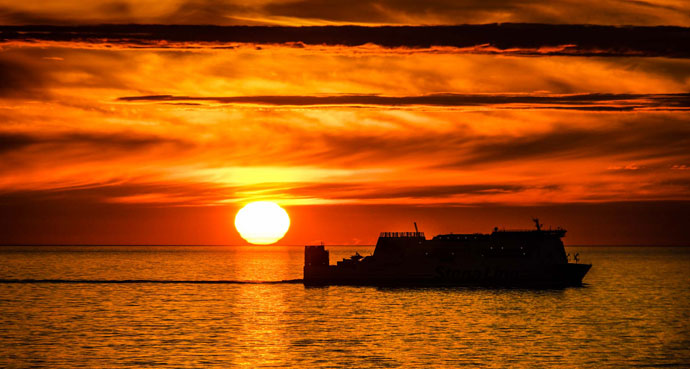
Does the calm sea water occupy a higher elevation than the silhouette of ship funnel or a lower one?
lower

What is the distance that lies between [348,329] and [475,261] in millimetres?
45331

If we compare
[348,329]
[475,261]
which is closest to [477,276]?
[475,261]

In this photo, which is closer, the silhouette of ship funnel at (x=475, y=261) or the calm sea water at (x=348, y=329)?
the calm sea water at (x=348, y=329)

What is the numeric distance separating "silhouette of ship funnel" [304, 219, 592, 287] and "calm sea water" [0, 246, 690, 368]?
6.76 ft

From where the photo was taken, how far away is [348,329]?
69875 millimetres

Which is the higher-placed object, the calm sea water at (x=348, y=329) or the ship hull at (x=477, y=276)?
the ship hull at (x=477, y=276)

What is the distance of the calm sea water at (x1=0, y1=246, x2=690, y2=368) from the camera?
53812 millimetres

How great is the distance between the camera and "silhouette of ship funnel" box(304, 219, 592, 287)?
4309 inches

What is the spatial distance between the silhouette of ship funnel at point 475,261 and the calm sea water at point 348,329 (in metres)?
2.06

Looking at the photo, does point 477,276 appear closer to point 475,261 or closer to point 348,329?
point 475,261

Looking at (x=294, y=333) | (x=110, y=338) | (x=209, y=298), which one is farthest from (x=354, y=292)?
(x=110, y=338)

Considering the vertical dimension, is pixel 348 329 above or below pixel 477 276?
below

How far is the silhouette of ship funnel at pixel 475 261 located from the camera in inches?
4309

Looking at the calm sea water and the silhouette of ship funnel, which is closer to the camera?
the calm sea water
